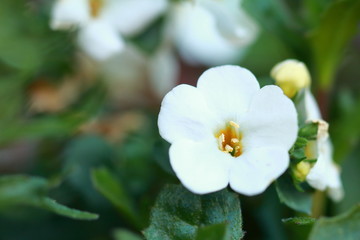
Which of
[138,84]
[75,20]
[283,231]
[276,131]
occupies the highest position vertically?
[75,20]

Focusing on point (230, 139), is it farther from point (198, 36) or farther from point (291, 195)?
point (198, 36)

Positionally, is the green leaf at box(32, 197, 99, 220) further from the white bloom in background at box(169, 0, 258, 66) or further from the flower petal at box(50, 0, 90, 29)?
the white bloom in background at box(169, 0, 258, 66)

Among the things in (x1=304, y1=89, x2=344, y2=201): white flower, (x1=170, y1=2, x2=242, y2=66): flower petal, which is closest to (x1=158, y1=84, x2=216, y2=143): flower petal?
(x1=304, y1=89, x2=344, y2=201): white flower

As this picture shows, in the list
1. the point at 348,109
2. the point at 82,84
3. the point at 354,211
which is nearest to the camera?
the point at 354,211

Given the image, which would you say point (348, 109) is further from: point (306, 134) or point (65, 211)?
point (65, 211)

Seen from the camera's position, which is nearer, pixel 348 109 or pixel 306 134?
pixel 306 134

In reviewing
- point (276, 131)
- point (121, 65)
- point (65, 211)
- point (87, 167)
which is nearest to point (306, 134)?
Answer: point (276, 131)
